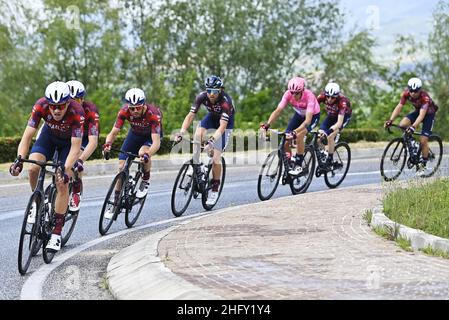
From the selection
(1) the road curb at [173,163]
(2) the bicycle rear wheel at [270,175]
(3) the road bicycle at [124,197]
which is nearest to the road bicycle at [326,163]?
(2) the bicycle rear wheel at [270,175]

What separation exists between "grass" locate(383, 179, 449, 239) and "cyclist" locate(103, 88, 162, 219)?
304cm

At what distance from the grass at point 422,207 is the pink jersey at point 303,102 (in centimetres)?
276

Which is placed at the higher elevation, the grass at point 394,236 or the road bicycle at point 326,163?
the road bicycle at point 326,163

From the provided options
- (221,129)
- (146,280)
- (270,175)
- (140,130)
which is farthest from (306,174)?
(146,280)

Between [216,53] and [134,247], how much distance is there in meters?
34.6

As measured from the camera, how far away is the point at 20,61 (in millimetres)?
Answer: 41062

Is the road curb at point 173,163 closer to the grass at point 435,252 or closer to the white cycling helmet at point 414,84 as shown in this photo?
the white cycling helmet at point 414,84

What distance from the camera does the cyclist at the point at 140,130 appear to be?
38.9 ft

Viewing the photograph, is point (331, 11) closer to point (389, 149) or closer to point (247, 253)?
point (389, 149)

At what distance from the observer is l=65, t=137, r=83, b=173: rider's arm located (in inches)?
374

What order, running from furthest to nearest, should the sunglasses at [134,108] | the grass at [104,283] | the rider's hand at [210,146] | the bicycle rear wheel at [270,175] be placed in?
the bicycle rear wheel at [270,175], the rider's hand at [210,146], the sunglasses at [134,108], the grass at [104,283]

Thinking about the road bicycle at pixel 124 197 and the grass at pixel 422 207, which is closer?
the grass at pixel 422 207

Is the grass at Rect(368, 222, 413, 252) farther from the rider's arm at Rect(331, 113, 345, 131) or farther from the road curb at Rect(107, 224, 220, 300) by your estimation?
the rider's arm at Rect(331, 113, 345, 131)

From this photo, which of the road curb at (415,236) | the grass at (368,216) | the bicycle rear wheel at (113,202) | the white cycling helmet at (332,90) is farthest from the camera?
the white cycling helmet at (332,90)
